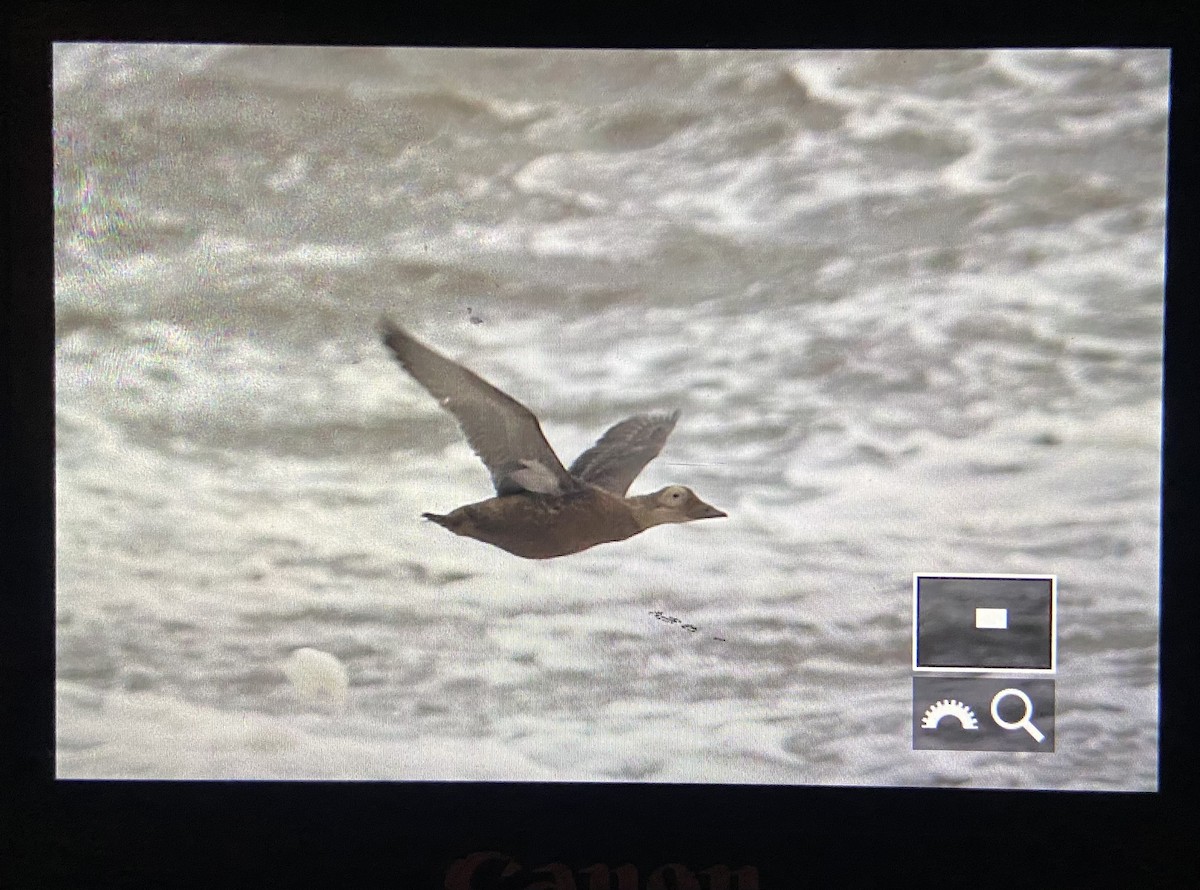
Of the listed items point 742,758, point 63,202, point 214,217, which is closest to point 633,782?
point 742,758

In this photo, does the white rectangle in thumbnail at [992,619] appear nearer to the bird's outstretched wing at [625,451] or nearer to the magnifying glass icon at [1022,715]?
the magnifying glass icon at [1022,715]

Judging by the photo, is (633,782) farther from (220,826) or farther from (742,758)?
(220,826)

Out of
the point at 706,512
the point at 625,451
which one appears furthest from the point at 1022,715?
the point at 625,451

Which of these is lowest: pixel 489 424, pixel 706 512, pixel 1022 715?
pixel 1022 715

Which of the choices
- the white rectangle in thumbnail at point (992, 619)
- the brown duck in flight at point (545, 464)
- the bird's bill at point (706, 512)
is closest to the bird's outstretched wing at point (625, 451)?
the brown duck in flight at point (545, 464)

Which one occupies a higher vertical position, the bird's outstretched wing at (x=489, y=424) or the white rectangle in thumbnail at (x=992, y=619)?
the bird's outstretched wing at (x=489, y=424)

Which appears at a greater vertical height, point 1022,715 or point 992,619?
point 992,619

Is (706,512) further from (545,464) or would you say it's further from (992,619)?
(992,619)

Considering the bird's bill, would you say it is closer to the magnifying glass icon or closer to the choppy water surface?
the choppy water surface
